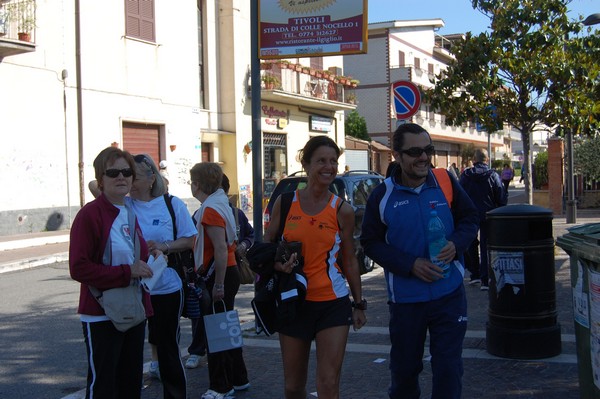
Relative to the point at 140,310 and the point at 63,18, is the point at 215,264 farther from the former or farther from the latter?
the point at 63,18

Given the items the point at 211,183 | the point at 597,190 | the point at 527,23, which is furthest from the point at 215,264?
the point at 597,190

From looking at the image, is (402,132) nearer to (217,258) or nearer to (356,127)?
(217,258)

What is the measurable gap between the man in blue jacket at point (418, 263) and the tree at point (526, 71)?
8188 mm

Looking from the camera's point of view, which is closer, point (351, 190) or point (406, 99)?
point (406, 99)

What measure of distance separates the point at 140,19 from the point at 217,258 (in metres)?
18.6

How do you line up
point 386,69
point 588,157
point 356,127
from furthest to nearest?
point 386,69
point 356,127
point 588,157

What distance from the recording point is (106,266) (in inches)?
139

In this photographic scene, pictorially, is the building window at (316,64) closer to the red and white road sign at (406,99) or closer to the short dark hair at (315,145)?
the red and white road sign at (406,99)

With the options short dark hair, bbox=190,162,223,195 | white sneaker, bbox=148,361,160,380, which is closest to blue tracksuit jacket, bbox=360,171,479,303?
short dark hair, bbox=190,162,223,195

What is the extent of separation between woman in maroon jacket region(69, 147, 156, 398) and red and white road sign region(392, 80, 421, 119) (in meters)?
7.82

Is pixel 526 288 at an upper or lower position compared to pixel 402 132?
lower

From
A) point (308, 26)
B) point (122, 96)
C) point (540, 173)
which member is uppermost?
point (122, 96)

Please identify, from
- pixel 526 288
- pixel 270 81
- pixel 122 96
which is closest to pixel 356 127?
pixel 270 81

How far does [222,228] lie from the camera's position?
5000 mm
